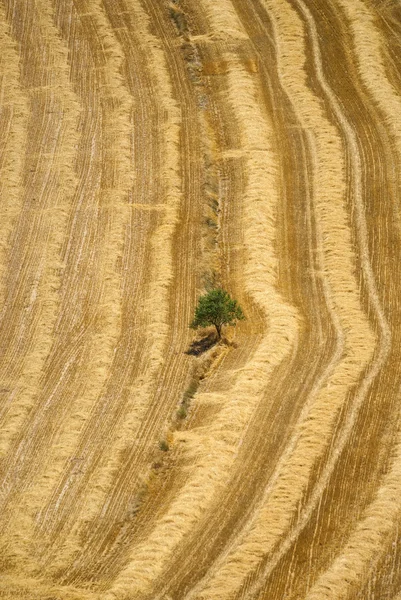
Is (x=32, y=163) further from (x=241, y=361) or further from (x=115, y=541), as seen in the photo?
(x=115, y=541)

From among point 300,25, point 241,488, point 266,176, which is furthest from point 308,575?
point 300,25

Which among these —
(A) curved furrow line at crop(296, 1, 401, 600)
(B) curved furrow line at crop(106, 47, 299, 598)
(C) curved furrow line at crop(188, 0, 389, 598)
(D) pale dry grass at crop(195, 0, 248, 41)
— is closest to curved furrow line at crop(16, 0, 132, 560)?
(B) curved furrow line at crop(106, 47, 299, 598)

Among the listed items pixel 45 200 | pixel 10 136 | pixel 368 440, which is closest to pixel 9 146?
pixel 10 136

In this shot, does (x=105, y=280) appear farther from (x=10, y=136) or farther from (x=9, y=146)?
(x=10, y=136)

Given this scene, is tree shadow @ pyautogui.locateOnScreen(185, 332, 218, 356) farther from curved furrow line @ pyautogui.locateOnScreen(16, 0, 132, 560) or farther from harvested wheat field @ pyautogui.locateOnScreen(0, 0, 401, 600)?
curved furrow line @ pyautogui.locateOnScreen(16, 0, 132, 560)

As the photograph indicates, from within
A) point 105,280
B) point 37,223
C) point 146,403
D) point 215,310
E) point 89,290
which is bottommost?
point 146,403

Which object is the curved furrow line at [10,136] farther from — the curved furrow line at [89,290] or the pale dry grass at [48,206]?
the curved furrow line at [89,290]
